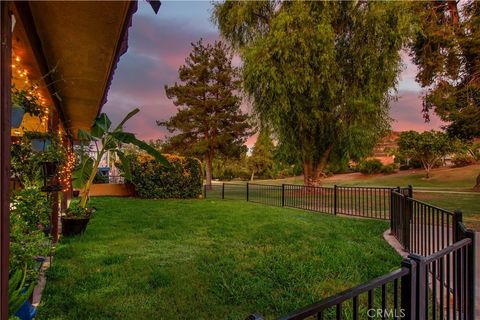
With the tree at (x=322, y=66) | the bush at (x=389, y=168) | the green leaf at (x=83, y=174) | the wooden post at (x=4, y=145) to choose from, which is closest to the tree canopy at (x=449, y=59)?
the tree at (x=322, y=66)

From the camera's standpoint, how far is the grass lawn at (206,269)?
3066 millimetres

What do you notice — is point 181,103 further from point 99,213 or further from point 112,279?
point 112,279

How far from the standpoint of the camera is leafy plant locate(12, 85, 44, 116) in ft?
9.65

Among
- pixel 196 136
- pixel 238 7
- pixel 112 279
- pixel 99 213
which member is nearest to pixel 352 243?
pixel 112 279

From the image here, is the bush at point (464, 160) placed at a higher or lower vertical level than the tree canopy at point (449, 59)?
lower

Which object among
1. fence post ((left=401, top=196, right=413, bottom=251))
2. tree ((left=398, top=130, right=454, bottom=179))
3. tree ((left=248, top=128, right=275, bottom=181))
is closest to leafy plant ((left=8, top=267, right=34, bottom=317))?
fence post ((left=401, top=196, right=413, bottom=251))

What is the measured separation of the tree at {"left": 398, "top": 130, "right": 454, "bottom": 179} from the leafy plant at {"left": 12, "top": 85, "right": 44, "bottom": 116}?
3073cm

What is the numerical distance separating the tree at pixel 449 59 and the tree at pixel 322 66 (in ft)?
3.61

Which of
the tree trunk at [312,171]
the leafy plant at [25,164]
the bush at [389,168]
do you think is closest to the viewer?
the leafy plant at [25,164]

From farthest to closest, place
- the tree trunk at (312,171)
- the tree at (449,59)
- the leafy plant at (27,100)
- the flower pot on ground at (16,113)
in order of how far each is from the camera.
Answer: the tree trunk at (312,171) → the tree at (449,59) → the leafy plant at (27,100) → the flower pot on ground at (16,113)

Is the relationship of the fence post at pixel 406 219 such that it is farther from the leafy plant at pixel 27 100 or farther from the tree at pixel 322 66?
the tree at pixel 322 66

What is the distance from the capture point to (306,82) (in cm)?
1409

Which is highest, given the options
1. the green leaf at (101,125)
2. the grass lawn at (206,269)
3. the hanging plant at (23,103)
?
the green leaf at (101,125)

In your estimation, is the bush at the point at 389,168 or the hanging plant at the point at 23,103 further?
the bush at the point at 389,168
